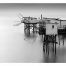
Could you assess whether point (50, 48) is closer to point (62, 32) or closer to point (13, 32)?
point (62, 32)

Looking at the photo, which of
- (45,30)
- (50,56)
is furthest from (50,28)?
(50,56)

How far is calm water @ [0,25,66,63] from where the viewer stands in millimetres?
1364

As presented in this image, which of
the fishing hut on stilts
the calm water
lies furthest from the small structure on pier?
the calm water

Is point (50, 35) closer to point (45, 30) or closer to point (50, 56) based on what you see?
point (45, 30)

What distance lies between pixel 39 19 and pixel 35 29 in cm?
10

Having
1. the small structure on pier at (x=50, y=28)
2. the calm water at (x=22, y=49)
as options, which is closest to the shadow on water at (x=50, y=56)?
the calm water at (x=22, y=49)

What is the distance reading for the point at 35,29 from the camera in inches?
53.4

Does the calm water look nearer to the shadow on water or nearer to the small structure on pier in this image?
the shadow on water

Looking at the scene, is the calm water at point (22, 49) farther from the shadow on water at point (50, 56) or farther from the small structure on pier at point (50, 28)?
the small structure on pier at point (50, 28)

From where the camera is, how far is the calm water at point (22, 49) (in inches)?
53.7

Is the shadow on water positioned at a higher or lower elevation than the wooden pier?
lower

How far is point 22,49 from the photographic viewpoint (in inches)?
54.2

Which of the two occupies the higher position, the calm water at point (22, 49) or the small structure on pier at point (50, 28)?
the small structure on pier at point (50, 28)

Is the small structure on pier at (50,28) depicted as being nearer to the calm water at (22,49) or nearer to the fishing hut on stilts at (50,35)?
the fishing hut on stilts at (50,35)
